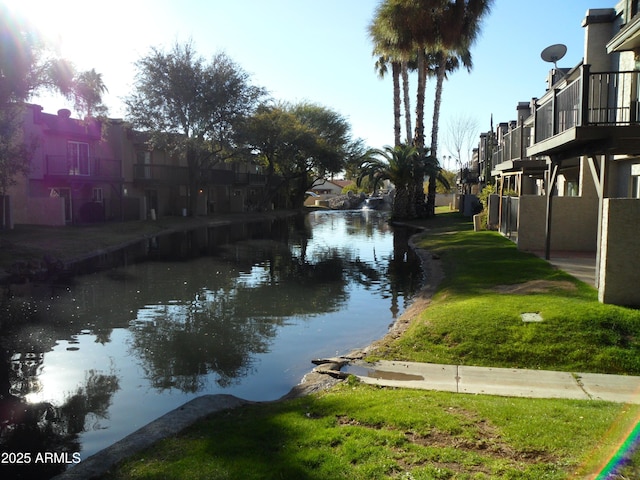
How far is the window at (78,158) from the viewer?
35969mm

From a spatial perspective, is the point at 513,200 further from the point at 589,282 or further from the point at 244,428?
the point at 244,428

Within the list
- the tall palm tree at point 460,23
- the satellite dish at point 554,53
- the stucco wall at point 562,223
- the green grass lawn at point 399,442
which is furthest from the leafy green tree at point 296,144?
the green grass lawn at point 399,442

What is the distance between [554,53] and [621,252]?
551 inches

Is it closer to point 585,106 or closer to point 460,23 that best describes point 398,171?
point 460,23

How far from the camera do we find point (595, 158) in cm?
1154

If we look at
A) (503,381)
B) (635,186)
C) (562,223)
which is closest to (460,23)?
(562,223)

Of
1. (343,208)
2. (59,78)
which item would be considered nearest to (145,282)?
(59,78)

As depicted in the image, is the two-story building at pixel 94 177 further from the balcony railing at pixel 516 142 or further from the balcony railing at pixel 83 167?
the balcony railing at pixel 516 142

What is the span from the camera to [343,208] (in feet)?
272

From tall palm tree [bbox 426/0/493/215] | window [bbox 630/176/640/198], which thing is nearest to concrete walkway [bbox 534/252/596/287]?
window [bbox 630/176/640/198]

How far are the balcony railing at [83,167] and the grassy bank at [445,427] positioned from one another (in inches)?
1191

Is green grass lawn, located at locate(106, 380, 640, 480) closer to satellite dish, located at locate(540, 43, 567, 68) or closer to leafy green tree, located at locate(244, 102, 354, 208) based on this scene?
satellite dish, located at locate(540, 43, 567, 68)

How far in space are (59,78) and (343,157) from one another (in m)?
45.3

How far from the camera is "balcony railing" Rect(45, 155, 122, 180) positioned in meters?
34.0
